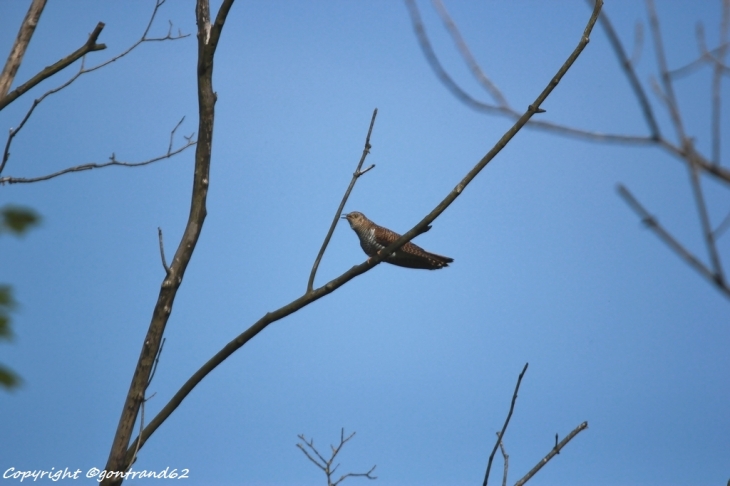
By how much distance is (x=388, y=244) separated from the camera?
7590mm

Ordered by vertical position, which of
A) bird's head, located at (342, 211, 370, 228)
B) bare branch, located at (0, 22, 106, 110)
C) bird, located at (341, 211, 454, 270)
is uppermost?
bird's head, located at (342, 211, 370, 228)

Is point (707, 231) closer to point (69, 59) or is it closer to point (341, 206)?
point (341, 206)

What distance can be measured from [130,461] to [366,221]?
539cm

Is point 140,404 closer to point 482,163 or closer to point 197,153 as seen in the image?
point 197,153

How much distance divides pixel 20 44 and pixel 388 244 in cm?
431

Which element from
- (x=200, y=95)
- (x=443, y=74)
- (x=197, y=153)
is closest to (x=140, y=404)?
(x=197, y=153)

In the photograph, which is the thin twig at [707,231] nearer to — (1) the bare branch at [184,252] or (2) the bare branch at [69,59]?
(1) the bare branch at [184,252]

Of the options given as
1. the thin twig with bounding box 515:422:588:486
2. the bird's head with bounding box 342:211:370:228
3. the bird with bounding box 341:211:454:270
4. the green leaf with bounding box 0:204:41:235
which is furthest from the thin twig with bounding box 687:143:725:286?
the bird's head with bounding box 342:211:370:228

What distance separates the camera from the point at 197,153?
3.53m

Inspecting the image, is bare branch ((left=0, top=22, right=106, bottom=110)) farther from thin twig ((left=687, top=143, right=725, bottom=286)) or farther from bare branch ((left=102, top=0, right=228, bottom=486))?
thin twig ((left=687, top=143, right=725, bottom=286))

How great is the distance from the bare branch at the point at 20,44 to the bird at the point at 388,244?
9.10 ft

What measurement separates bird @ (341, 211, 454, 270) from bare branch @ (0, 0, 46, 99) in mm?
2774

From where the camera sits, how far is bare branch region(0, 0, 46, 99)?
155 inches

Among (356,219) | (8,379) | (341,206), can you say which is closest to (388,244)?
(356,219)
